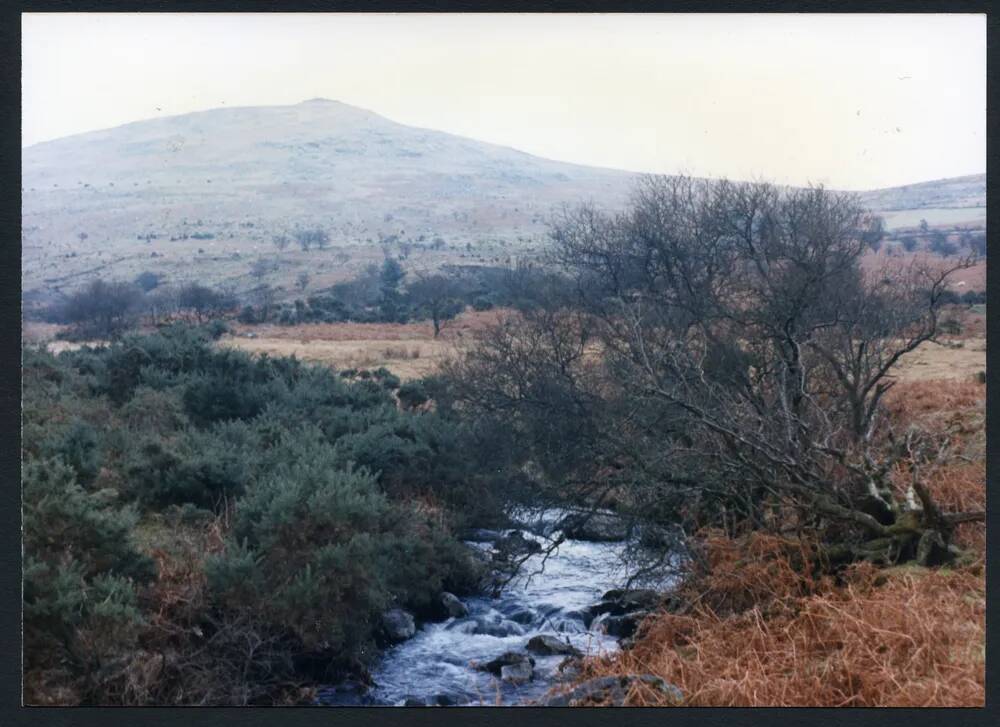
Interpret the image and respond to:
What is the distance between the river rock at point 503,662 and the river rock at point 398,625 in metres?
0.85

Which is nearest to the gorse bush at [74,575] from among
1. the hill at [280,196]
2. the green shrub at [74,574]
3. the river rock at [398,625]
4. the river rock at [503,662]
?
the green shrub at [74,574]

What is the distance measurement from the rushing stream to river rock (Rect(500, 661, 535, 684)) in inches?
2.0

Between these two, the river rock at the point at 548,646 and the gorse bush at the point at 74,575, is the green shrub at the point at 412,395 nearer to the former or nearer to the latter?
the river rock at the point at 548,646

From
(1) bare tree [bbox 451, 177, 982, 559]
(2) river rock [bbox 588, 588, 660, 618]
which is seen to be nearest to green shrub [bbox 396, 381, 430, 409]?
(1) bare tree [bbox 451, 177, 982, 559]

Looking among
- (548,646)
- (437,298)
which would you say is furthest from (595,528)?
(437,298)

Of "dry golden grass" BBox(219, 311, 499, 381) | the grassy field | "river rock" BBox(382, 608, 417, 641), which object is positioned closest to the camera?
"river rock" BBox(382, 608, 417, 641)

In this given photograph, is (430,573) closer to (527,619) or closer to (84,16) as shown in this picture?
(527,619)

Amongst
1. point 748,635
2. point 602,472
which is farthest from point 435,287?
point 748,635

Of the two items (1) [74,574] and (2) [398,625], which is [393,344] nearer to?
(2) [398,625]

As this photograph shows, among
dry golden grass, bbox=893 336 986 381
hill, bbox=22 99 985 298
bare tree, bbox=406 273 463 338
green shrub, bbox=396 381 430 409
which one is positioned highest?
hill, bbox=22 99 985 298

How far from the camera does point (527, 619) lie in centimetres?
962

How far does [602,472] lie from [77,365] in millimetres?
9614

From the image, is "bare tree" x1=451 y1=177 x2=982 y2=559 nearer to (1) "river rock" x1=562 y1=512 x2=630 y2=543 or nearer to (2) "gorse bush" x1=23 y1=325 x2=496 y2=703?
(1) "river rock" x1=562 y1=512 x2=630 y2=543

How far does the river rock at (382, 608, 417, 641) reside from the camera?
8.94m
